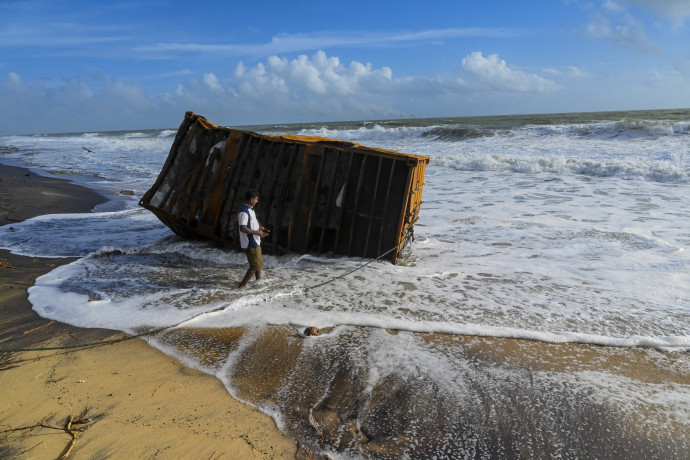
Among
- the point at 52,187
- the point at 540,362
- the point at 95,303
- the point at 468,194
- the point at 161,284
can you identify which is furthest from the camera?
the point at 52,187

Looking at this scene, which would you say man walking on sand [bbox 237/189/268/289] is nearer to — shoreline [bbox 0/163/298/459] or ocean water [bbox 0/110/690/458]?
ocean water [bbox 0/110/690/458]

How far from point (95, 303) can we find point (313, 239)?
149 inches

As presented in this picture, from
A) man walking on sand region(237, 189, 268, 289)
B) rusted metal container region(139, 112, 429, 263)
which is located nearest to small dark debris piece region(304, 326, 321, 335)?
man walking on sand region(237, 189, 268, 289)

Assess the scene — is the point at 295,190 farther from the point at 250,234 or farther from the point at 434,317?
the point at 434,317

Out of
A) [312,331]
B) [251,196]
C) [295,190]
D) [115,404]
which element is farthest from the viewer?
[295,190]

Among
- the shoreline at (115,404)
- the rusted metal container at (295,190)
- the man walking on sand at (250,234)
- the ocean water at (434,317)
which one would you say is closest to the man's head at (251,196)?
the man walking on sand at (250,234)

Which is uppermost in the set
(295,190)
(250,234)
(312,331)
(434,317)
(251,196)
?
(295,190)

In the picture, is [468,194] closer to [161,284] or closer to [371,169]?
[371,169]

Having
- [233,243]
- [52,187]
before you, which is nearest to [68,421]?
[233,243]

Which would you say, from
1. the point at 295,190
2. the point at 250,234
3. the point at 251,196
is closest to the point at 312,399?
the point at 250,234

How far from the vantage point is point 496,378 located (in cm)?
485

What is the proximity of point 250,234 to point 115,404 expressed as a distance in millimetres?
3475

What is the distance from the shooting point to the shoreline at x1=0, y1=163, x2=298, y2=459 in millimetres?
3750

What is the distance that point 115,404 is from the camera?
14.2 feet
